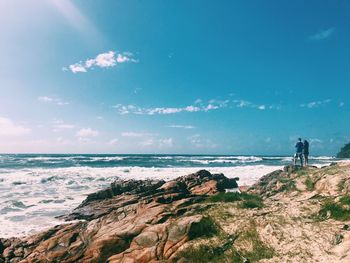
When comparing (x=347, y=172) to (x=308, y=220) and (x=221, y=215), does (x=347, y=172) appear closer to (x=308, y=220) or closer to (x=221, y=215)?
(x=308, y=220)

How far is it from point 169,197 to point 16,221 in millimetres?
11130

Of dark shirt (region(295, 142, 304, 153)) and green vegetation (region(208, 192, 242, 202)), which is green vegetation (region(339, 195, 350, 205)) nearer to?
green vegetation (region(208, 192, 242, 202))

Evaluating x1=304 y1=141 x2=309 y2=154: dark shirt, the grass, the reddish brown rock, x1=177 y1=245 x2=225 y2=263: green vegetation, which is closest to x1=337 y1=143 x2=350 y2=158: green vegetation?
x1=304 y1=141 x2=309 y2=154: dark shirt

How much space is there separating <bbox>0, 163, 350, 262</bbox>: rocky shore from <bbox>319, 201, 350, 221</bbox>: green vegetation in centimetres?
3

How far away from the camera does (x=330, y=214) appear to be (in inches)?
473

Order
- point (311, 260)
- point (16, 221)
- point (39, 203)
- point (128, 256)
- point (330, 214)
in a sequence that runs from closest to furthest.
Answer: point (311, 260)
point (128, 256)
point (330, 214)
point (16, 221)
point (39, 203)

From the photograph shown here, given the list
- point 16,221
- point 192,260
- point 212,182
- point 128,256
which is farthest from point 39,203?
point 192,260

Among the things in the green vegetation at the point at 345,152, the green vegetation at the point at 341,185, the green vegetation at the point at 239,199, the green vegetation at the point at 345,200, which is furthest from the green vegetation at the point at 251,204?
the green vegetation at the point at 345,152

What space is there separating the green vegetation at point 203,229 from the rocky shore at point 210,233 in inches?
1.3

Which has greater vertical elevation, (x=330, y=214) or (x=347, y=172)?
(x=347, y=172)

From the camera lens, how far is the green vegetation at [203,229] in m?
11.3

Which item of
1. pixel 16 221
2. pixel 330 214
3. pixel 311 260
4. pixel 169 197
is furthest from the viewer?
pixel 16 221

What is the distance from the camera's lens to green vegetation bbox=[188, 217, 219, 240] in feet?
37.2

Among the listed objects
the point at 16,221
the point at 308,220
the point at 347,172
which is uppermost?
the point at 347,172
